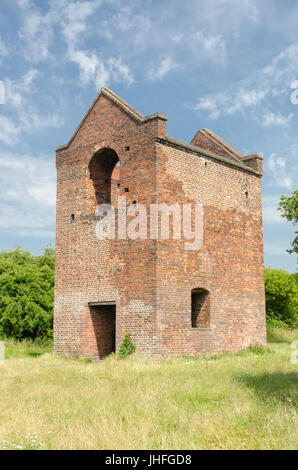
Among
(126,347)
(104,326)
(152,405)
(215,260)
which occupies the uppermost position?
(215,260)

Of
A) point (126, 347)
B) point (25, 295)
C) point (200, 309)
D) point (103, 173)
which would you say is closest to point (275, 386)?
point (126, 347)

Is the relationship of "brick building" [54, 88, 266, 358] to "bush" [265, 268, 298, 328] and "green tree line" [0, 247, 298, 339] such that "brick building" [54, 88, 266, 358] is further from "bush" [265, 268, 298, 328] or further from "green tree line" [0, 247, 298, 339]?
Result: "bush" [265, 268, 298, 328]

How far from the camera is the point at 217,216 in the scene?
18.4 metres

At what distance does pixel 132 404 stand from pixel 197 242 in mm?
8573

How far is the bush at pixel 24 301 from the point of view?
90.3ft

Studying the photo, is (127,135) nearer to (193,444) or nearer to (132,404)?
(132,404)

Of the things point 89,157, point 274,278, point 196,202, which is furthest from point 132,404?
point 274,278

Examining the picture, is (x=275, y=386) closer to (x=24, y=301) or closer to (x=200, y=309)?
(x=200, y=309)

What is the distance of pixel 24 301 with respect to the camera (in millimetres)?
27781

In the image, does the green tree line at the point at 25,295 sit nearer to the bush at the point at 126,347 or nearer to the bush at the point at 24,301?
the bush at the point at 24,301

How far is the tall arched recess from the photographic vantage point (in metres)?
18.7

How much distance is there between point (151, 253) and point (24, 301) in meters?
14.2

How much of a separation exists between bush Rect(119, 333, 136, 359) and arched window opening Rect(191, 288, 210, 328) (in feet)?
9.35

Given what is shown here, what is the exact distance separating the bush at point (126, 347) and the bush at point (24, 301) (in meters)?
12.6
